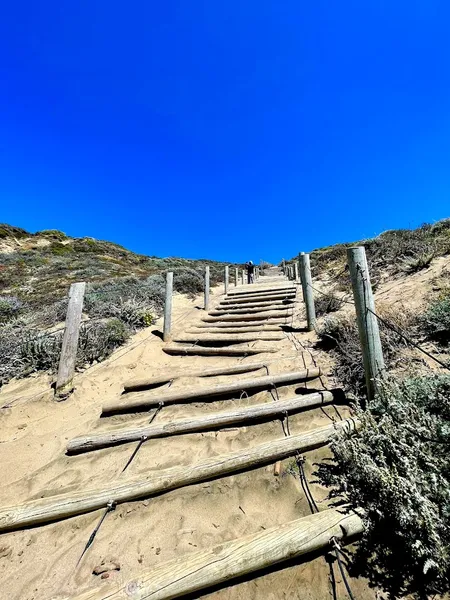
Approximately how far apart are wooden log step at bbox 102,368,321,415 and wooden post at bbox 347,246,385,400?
0.98 m

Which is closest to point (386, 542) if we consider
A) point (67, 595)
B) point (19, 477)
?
point (67, 595)

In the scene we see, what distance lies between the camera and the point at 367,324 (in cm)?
306

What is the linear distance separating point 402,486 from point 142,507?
6.82ft

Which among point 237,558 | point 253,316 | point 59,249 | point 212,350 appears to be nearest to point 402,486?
point 237,558

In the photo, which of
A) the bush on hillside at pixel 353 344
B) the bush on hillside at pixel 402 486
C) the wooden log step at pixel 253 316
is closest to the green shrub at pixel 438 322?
the bush on hillside at pixel 353 344

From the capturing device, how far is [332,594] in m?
1.66

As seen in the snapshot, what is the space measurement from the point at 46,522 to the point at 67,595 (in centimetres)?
80

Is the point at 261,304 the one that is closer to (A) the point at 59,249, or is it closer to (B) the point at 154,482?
(B) the point at 154,482

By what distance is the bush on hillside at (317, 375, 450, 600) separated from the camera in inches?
63.2

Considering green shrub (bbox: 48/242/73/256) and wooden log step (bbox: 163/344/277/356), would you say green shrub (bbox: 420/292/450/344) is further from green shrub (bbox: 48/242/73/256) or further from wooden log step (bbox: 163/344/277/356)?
green shrub (bbox: 48/242/73/256)

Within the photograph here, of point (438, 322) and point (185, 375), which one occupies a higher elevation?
point (438, 322)

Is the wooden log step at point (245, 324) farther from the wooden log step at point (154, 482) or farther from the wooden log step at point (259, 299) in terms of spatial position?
the wooden log step at point (154, 482)

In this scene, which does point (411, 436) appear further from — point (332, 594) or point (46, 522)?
point (46, 522)

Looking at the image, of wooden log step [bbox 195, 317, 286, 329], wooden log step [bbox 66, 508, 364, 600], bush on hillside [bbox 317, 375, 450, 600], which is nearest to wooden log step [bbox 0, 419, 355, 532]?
bush on hillside [bbox 317, 375, 450, 600]
